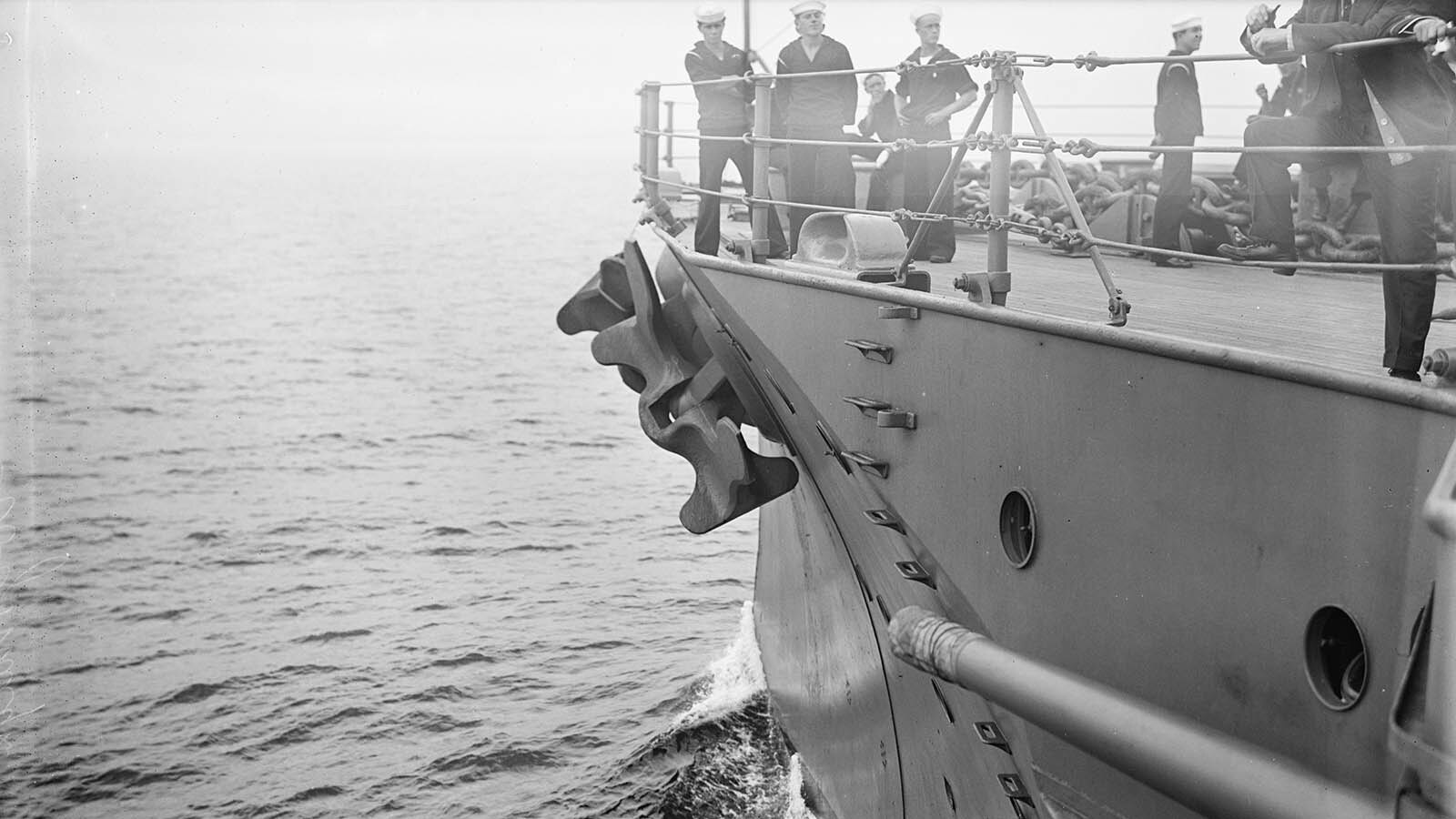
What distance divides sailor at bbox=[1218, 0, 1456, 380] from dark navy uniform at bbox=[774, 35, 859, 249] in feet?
11.4

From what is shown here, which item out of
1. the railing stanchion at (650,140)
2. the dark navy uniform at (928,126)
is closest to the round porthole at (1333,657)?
the dark navy uniform at (928,126)

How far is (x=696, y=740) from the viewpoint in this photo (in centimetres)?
1038

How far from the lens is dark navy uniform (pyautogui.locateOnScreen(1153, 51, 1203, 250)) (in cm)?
775

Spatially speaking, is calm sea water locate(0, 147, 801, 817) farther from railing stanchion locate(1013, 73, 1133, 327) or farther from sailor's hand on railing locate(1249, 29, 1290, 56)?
sailor's hand on railing locate(1249, 29, 1290, 56)

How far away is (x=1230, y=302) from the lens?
618 cm

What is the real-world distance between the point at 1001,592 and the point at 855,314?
149 cm

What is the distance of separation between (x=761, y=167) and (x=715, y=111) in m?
1.26

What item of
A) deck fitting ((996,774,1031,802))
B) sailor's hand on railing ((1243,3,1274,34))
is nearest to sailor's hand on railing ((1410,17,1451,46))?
sailor's hand on railing ((1243,3,1274,34))

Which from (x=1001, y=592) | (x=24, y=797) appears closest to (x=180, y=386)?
(x=24, y=797)

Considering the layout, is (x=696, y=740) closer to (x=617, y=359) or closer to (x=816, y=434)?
(x=617, y=359)

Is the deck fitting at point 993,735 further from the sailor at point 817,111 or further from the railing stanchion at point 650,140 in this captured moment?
the railing stanchion at point 650,140

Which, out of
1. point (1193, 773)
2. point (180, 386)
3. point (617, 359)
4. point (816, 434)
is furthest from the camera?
point (180, 386)

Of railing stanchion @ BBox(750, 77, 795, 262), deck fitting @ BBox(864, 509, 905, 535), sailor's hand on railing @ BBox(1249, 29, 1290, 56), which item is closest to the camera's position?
sailor's hand on railing @ BBox(1249, 29, 1290, 56)

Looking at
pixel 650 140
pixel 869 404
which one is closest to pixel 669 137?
pixel 650 140
